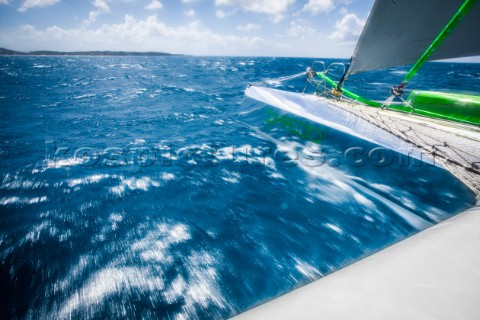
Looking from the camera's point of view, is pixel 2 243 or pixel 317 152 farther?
pixel 317 152

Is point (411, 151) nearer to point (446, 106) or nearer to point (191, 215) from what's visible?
point (446, 106)

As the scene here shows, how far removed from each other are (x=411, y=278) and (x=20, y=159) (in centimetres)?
877

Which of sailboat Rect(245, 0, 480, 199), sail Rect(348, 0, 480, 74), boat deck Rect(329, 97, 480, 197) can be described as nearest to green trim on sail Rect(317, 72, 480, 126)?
sailboat Rect(245, 0, 480, 199)

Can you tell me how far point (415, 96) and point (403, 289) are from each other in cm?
812

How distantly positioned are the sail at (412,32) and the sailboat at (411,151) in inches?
0.8

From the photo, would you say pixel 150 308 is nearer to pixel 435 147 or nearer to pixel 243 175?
pixel 243 175

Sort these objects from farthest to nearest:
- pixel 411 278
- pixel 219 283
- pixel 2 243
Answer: pixel 2 243 < pixel 219 283 < pixel 411 278

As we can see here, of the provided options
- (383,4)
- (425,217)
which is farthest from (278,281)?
(383,4)

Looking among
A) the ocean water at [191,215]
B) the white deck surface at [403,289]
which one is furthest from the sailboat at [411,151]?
the ocean water at [191,215]

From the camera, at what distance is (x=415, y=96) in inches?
299

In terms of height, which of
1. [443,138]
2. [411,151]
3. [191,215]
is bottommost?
[191,215]

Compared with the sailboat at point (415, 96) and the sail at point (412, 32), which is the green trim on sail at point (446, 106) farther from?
the sail at point (412, 32)

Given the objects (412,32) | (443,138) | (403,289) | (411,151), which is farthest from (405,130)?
(403,289)

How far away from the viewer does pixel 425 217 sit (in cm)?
418
